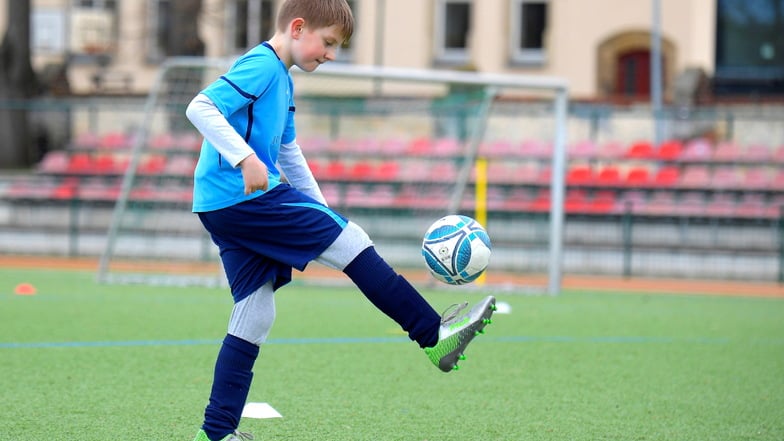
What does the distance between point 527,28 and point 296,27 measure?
92.1 ft

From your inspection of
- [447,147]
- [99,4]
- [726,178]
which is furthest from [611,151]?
[99,4]

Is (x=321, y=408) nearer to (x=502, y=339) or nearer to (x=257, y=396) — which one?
(x=257, y=396)

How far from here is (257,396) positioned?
235 inches

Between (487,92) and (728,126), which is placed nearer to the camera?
(487,92)

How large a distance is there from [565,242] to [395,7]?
15208mm

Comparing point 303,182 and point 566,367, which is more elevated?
point 303,182

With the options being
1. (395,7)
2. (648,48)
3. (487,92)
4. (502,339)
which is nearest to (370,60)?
(395,7)

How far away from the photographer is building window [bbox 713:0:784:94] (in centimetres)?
2922

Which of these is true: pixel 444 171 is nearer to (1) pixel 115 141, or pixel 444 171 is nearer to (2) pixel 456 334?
(1) pixel 115 141

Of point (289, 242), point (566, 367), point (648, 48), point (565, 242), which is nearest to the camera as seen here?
point (289, 242)

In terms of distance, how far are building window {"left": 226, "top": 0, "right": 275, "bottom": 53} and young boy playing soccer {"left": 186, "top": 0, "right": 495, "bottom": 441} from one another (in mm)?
29553

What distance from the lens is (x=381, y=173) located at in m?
16.0

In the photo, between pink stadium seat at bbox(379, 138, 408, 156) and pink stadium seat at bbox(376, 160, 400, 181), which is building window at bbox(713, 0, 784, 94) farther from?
pink stadium seat at bbox(376, 160, 400, 181)

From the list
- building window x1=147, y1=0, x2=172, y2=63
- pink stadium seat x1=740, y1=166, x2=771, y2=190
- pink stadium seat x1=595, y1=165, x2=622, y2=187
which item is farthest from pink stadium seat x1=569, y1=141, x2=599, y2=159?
building window x1=147, y1=0, x2=172, y2=63
